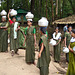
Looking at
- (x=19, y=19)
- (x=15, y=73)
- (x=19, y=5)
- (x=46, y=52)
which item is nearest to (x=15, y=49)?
(x=15, y=73)

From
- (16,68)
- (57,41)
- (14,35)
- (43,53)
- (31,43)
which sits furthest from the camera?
(57,41)

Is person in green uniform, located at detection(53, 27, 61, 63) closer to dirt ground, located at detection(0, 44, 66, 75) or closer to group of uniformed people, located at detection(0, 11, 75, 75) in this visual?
group of uniformed people, located at detection(0, 11, 75, 75)

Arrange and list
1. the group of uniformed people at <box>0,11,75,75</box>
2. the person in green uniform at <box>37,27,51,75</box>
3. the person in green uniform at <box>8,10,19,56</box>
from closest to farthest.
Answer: the person in green uniform at <box>37,27,51,75</box>
the group of uniformed people at <box>0,11,75,75</box>
the person in green uniform at <box>8,10,19,56</box>

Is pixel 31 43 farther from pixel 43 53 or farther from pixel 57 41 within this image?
pixel 57 41

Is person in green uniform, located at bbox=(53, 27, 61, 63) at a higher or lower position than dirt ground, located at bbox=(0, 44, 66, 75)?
higher

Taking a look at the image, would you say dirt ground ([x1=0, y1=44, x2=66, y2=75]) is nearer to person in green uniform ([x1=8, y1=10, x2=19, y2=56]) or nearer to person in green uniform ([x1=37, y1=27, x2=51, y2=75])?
person in green uniform ([x1=8, y1=10, x2=19, y2=56])

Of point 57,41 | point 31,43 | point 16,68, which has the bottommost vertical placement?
point 16,68

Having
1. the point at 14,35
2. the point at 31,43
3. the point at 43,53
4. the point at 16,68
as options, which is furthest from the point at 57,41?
the point at 43,53

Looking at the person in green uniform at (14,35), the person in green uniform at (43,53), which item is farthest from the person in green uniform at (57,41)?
the person in green uniform at (43,53)

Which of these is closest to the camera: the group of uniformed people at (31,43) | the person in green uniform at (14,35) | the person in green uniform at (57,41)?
the group of uniformed people at (31,43)

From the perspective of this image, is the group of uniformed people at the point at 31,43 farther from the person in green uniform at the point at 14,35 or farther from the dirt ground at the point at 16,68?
the dirt ground at the point at 16,68

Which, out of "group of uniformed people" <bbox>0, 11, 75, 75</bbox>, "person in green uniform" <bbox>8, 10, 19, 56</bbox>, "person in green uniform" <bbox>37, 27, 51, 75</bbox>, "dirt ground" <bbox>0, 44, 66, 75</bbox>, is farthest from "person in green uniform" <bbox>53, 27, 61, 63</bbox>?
"person in green uniform" <bbox>37, 27, 51, 75</bbox>

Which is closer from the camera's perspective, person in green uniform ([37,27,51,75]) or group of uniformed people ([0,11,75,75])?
person in green uniform ([37,27,51,75])

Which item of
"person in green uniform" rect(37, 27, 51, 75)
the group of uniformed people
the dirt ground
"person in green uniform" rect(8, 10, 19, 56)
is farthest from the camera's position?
"person in green uniform" rect(8, 10, 19, 56)
